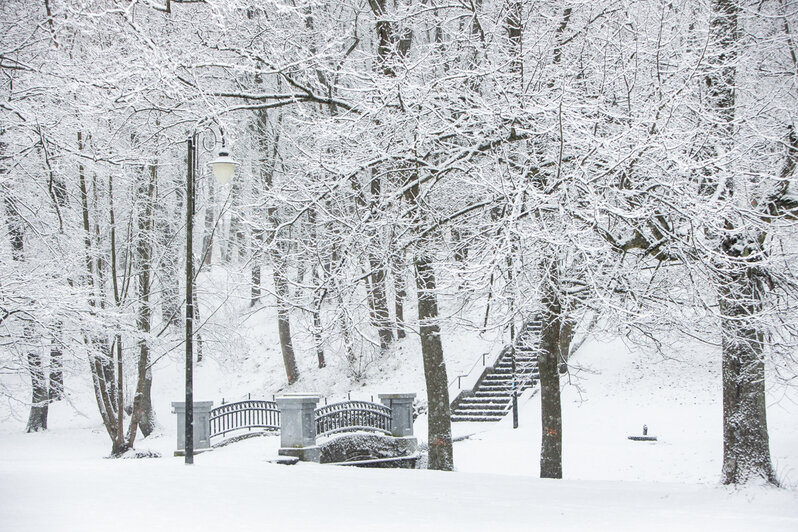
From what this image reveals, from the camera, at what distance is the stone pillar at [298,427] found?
628 inches

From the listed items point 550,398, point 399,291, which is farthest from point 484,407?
point 550,398

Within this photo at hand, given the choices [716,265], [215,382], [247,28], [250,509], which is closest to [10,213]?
[247,28]

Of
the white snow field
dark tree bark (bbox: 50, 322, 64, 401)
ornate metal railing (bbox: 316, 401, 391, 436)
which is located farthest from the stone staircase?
dark tree bark (bbox: 50, 322, 64, 401)

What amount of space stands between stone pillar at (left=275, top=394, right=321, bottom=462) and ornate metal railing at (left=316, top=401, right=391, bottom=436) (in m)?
0.74

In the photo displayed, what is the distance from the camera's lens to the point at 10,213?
1382cm

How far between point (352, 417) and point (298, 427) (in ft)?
7.44

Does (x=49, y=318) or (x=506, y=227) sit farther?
(x=49, y=318)

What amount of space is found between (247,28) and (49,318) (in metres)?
5.16

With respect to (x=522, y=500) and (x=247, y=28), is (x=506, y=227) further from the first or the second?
(x=247, y=28)

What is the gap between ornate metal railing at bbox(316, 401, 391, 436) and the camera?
17.4 metres

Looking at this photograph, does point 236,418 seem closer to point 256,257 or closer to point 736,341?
point 256,257

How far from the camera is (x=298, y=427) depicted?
52.4ft

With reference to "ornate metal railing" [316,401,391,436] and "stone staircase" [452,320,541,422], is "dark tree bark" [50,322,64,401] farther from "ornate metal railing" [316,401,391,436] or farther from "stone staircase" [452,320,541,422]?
"stone staircase" [452,320,541,422]

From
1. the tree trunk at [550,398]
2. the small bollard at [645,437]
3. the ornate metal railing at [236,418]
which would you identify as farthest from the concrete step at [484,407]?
the tree trunk at [550,398]
